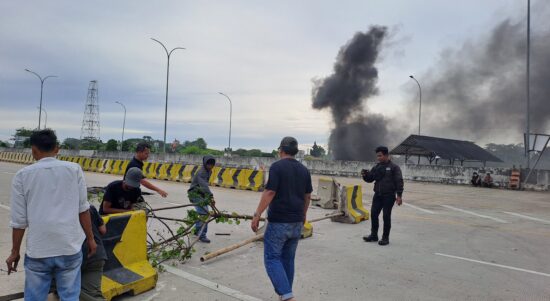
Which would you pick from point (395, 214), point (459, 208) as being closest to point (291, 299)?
point (395, 214)

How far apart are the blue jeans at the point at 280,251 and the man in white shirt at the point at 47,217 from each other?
1.65 m

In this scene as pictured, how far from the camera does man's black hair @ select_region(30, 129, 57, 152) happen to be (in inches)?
106

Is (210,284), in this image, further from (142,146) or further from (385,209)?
(385,209)

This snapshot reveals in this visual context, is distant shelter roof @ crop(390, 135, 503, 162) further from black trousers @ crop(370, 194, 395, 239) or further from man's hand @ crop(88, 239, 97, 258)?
man's hand @ crop(88, 239, 97, 258)

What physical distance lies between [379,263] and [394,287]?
3.27ft

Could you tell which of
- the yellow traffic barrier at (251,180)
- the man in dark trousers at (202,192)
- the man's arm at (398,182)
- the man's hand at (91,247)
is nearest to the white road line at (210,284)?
the man in dark trousers at (202,192)

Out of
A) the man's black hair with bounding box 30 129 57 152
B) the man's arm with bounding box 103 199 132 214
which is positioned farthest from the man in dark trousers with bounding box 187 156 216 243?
the man's black hair with bounding box 30 129 57 152

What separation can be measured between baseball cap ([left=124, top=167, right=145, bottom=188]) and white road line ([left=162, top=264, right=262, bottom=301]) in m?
1.24

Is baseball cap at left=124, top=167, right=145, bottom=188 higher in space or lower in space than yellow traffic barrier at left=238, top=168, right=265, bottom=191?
higher

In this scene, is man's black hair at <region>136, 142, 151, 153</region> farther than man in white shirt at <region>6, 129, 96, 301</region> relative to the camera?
Yes

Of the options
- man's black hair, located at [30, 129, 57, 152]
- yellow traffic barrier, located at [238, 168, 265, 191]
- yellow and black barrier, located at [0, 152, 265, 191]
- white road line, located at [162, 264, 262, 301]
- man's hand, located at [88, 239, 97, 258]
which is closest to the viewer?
man's black hair, located at [30, 129, 57, 152]

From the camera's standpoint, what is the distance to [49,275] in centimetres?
271

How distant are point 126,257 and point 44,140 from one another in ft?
6.63

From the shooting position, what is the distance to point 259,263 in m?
5.35
